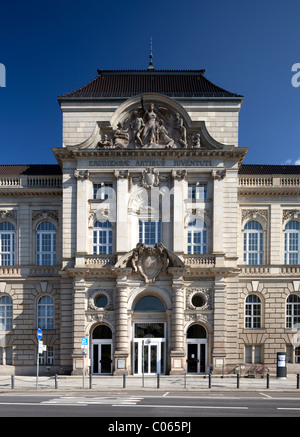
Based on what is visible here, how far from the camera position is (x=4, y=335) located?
137 ft

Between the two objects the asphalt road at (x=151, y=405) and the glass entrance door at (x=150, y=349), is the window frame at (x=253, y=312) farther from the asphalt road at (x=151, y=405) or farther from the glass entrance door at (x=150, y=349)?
the asphalt road at (x=151, y=405)

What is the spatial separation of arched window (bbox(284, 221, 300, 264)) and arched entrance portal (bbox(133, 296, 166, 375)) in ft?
35.8

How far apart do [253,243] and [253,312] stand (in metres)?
5.41

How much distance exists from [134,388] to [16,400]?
8045 mm

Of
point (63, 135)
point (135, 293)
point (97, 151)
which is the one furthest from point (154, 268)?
point (63, 135)

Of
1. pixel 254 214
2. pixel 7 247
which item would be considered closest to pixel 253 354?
pixel 254 214

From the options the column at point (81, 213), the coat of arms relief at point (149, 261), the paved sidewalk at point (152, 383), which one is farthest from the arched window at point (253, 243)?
the column at point (81, 213)

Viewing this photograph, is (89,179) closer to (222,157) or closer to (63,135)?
(63,135)

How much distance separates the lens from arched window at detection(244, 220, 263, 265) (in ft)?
138

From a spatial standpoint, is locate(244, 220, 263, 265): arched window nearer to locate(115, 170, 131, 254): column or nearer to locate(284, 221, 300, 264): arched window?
locate(284, 221, 300, 264): arched window

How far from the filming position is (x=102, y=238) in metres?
40.3

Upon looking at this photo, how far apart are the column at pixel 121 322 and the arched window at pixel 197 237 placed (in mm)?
5267

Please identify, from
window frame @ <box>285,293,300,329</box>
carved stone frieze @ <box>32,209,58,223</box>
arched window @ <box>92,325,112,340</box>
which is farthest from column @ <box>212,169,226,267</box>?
carved stone frieze @ <box>32,209,58,223</box>

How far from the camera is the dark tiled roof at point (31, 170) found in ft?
144
